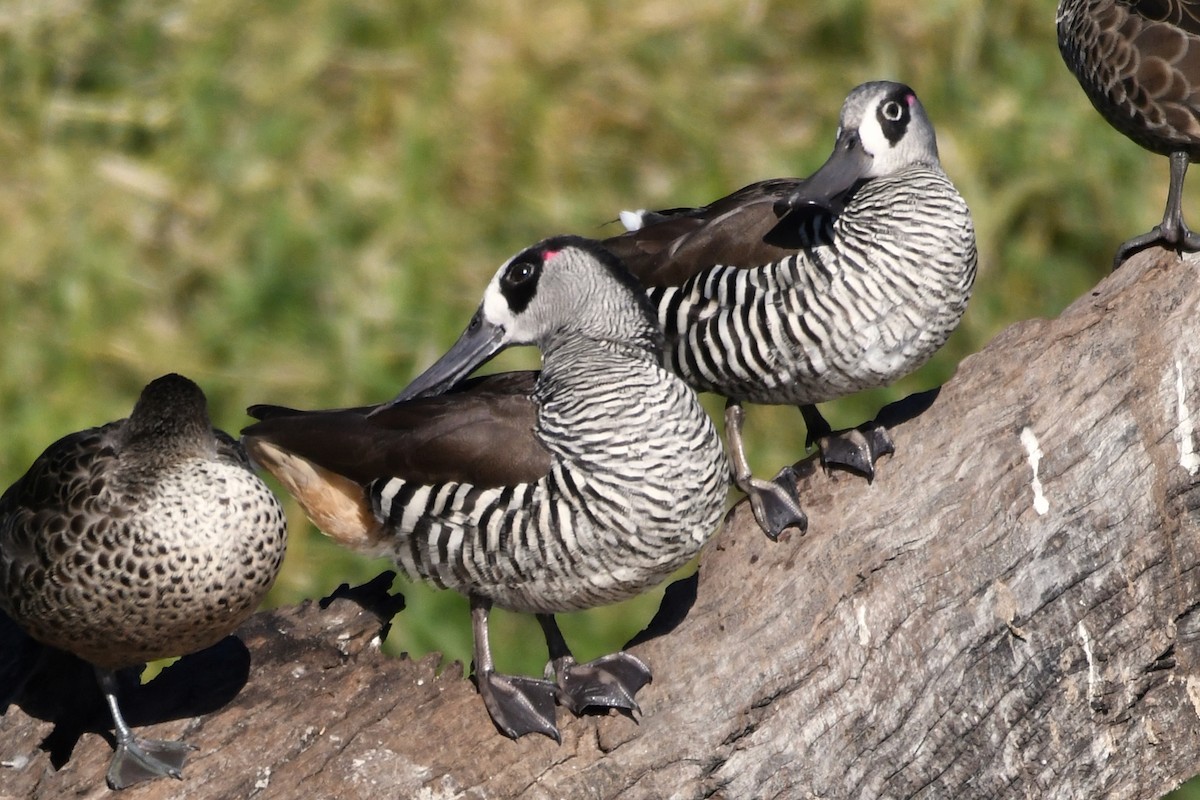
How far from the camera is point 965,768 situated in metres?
4.68

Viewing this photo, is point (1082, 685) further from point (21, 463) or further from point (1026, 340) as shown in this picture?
point (21, 463)

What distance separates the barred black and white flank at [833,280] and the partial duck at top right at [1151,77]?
22.9 inches

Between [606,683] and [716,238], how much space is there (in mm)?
1488

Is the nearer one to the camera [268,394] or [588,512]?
[588,512]

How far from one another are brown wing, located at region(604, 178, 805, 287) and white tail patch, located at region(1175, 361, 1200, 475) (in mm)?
1154

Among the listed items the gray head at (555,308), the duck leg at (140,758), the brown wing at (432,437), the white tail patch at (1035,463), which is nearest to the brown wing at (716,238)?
the gray head at (555,308)

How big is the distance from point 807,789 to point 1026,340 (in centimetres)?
151

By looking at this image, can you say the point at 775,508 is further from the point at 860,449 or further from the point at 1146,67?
the point at 1146,67

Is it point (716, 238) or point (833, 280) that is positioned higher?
point (716, 238)

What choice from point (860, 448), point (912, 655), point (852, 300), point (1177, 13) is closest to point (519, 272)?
point (852, 300)

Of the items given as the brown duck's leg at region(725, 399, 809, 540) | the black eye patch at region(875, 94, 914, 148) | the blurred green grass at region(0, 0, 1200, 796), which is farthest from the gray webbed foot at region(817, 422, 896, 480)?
the blurred green grass at region(0, 0, 1200, 796)

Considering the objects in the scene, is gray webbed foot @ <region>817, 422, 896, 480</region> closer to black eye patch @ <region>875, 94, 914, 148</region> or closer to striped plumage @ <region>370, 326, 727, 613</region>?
striped plumage @ <region>370, 326, 727, 613</region>

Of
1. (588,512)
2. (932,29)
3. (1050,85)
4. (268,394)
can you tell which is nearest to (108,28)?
(268,394)

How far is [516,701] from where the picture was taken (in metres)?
4.63
